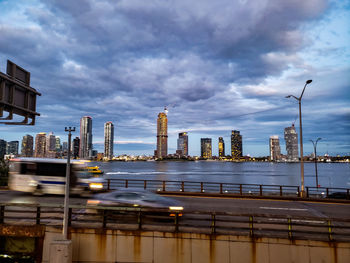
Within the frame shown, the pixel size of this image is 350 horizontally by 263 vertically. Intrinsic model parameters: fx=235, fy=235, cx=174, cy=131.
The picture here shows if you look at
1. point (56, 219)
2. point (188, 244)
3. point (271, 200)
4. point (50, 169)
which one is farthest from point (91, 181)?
point (271, 200)

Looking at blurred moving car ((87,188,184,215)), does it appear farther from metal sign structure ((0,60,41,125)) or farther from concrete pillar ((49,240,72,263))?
metal sign structure ((0,60,41,125))

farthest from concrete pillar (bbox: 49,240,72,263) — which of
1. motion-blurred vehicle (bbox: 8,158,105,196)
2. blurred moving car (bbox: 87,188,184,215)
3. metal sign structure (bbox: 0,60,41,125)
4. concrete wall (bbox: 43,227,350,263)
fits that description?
motion-blurred vehicle (bbox: 8,158,105,196)

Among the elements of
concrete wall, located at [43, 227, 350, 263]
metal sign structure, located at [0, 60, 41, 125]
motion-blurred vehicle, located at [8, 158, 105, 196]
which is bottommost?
concrete wall, located at [43, 227, 350, 263]

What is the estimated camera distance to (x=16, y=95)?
8.01 m

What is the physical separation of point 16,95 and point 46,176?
31.3 ft

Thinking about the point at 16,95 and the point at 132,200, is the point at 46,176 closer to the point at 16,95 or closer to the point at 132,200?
the point at 132,200

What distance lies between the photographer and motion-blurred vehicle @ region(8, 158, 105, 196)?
15797 mm

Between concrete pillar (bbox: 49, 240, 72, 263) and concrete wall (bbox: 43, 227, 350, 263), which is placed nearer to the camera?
concrete pillar (bbox: 49, 240, 72, 263)

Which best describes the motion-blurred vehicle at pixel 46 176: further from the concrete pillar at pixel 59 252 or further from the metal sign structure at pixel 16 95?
the concrete pillar at pixel 59 252

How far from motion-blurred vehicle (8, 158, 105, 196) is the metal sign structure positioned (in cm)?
778

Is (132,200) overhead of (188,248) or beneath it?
overhead

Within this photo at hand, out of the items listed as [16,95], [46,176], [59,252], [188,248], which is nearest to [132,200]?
[188,248]

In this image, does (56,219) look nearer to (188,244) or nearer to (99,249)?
(99,249)

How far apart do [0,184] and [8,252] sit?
16.7 meters
